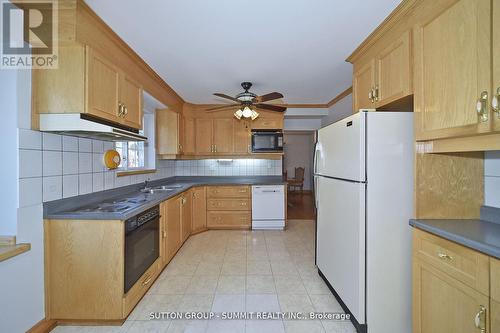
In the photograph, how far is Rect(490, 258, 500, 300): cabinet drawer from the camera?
0.94 metres

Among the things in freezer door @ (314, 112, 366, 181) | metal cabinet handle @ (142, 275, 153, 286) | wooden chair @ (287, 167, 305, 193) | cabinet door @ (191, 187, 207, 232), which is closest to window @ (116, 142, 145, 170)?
cabinet door @ (191, 187, 207, 232)

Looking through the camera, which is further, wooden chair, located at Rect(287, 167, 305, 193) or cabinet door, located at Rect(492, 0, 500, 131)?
wooden chair, located at Rect(287, 167, 305, 193)

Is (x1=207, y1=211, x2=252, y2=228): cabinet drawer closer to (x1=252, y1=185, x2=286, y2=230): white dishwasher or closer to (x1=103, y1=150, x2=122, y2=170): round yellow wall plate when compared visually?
(x1=252, y1=185, x2=286, y2=230): white dishwasher

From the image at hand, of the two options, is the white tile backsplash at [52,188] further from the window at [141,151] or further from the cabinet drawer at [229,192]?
the cabinet drawer at [229,192]

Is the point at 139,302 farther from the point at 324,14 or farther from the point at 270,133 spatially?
the point at 270,133

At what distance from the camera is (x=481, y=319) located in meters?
1.00

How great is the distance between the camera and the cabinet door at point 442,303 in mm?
1054

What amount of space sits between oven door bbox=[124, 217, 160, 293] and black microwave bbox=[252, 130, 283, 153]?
239cm

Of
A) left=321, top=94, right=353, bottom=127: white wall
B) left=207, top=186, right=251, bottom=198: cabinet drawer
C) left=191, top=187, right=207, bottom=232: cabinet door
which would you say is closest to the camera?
left=321, top=94, right=353, bottom=127: white wall

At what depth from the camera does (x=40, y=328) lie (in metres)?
1.65

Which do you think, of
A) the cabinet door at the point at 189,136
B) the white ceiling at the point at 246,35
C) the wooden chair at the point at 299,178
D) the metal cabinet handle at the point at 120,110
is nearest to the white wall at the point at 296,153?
the wooden chair at the point at 299,178

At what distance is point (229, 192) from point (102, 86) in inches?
109

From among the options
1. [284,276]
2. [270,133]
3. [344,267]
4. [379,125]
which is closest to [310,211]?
[270,133]

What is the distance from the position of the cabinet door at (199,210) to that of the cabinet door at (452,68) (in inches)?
134
